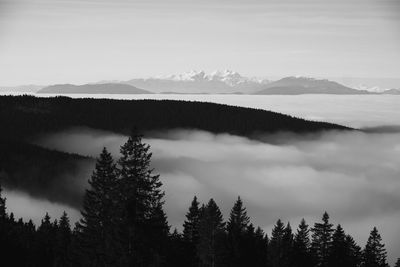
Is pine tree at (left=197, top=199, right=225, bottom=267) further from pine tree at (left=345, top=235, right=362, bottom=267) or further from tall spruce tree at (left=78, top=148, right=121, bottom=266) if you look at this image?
tall spruce tree at (left=78, top=148, right=121, bottom=266)

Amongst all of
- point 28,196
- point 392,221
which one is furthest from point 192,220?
point 392,221

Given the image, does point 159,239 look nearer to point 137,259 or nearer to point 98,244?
point 137,259

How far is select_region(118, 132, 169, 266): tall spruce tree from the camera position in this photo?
26609 millimetres

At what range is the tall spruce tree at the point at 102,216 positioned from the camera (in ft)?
88.6

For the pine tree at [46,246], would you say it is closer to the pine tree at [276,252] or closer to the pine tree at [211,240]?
the pine tree at [211,240]

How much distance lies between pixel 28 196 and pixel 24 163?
34.7 ft

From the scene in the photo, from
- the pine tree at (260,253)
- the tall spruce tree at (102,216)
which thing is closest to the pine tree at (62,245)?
the pine tree at (260,253)

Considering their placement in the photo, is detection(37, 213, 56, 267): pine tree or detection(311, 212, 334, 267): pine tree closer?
detection(37, 213, 56, 267): pine tree

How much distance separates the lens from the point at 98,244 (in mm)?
29328

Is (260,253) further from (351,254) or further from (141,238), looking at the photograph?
(141,238)

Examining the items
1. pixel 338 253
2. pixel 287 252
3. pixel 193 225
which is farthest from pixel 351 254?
pixel 193 225

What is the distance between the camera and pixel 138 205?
26750mm

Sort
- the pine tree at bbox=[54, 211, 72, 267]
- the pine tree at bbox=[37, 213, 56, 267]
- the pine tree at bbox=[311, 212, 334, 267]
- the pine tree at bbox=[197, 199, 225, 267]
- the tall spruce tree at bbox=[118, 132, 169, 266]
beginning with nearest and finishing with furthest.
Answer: the tall spruce tree at bbox=[118, 132, 169, 266] < the pine tree at bbox=[197, 199, 225, 267] < the pine tree at bbox=[54, 211, 72, 267] < the pine tree at bbox=[37, 213, 56, 267] < the pine tree at bbox=[311, 212, 334, 267]

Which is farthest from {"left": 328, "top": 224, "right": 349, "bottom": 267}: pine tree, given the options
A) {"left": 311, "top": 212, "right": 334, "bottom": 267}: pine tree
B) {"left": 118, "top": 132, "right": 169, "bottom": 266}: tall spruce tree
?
{"left": 118, "top": 132, "right": 169, "bottom": 266}: tall spruce tree
